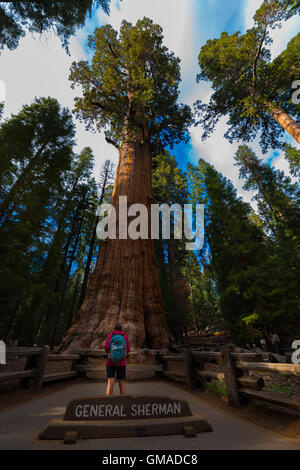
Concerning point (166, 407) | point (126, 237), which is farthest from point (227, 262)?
point (166, 407)

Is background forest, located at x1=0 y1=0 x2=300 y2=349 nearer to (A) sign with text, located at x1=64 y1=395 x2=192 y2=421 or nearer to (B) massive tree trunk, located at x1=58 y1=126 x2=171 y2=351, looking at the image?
(B) massive tree trunk, located at x1=58 y1=126 x2=171 y2=351

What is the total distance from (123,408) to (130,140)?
41.9 feet

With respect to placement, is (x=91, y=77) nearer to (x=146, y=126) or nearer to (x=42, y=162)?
(x=146, y=126)

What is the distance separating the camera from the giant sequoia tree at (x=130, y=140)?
8.02 meters

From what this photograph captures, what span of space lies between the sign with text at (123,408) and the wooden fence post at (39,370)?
325 centimetres

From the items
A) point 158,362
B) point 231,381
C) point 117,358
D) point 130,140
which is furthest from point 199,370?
point 130,140

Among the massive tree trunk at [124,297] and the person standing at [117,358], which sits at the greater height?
the massive tree trunk at [124,297]

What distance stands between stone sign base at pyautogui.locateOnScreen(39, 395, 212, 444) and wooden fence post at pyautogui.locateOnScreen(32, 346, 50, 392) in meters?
3.25

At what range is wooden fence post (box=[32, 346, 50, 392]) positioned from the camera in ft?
15.9

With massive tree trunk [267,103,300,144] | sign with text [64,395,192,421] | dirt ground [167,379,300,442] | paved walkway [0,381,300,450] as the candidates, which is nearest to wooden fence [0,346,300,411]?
dirt ground [167,379,300,442]

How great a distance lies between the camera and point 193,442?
7.21 ft

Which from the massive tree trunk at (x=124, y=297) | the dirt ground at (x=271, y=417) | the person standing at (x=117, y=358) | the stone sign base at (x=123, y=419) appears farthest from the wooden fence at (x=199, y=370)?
the person standing at (x=117, y=358)

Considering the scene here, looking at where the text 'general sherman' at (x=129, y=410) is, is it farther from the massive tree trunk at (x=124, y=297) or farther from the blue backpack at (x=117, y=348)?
the massive tree trunk at (x=124, y=297)

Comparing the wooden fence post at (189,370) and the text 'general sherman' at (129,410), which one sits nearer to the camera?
the text 'general sherman' at (129,410)
